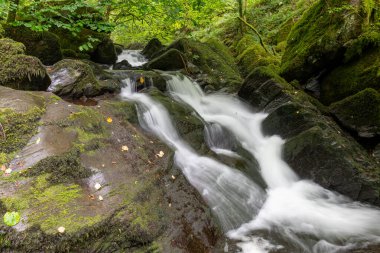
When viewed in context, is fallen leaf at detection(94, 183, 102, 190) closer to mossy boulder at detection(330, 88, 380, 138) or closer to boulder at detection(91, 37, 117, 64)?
mossy boulder at detection(330, 88, 380, 138)

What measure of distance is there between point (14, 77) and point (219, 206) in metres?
4.03

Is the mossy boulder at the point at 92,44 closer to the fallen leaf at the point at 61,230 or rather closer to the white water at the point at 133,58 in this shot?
the white water at the point at 133,58

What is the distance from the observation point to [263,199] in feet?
15.8

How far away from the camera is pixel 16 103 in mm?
3928

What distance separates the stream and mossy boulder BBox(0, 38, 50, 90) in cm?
185

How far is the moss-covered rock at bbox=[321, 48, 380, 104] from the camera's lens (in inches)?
234

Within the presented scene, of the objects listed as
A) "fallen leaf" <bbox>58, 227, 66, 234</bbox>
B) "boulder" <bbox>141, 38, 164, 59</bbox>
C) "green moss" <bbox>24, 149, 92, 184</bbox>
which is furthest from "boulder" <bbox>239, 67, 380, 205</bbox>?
"boulder" <bbox>141, 38, 164, 59</bbox>

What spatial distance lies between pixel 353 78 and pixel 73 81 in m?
5.99

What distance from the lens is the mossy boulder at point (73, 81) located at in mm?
5578

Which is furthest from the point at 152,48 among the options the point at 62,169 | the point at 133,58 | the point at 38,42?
the point at 62,169

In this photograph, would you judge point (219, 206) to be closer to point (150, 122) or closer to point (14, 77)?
point (150, 122)

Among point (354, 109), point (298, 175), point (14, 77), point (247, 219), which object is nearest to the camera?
point (247, 219)

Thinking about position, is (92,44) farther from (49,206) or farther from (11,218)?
(11,218)

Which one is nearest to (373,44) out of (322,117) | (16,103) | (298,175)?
(322,117)
